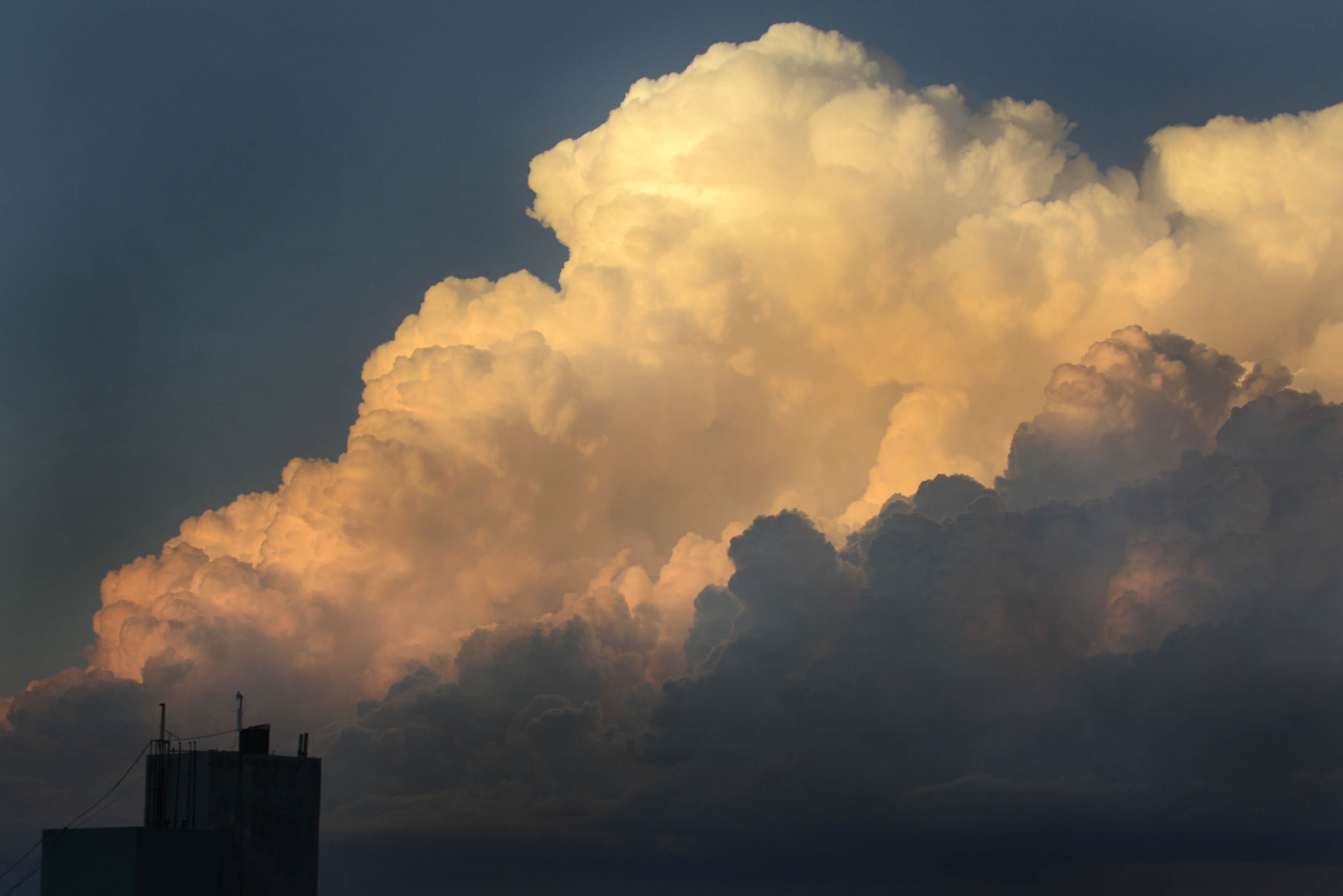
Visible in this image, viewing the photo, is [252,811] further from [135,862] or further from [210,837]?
[135,862]

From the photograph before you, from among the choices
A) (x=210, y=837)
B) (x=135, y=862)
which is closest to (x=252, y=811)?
(x=210, y=837)

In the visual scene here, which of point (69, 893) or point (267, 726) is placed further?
point (267, 726)

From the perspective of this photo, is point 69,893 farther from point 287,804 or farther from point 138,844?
point 287,804

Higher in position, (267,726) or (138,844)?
(267,726)

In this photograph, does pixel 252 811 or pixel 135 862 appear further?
pixel 252 811

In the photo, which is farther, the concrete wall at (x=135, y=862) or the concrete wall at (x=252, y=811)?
the concrete wall at (x=252, y=811)

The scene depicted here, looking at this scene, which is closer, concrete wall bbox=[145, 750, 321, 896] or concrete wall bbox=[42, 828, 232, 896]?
concrete wall bbox=[42, 828, 232, 896]

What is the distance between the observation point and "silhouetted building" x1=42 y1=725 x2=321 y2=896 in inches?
3868

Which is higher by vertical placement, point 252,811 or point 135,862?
point 252,811

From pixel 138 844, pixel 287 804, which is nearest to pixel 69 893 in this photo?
pixel 138 844

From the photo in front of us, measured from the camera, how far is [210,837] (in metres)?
100

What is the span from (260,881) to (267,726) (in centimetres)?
1068

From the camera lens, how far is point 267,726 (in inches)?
4188

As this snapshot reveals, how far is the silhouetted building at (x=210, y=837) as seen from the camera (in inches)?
3868
